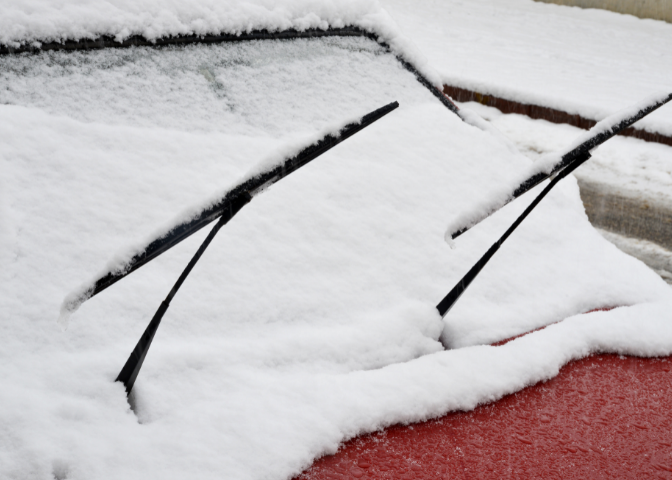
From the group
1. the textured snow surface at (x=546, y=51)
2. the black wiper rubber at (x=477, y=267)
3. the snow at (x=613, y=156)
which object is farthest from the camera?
the textured snow surface at (x=546, y=51)

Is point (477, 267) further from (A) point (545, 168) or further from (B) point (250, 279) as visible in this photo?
(B) point (250, 279)

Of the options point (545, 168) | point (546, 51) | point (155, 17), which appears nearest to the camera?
point (545, 168)

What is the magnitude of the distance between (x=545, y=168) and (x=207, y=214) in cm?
69

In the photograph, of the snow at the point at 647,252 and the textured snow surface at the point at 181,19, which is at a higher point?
the textured snow surface at the point at 181,19

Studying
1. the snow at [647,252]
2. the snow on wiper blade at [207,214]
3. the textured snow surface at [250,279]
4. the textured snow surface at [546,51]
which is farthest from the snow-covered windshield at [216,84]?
the textured snow surface at [546,51]

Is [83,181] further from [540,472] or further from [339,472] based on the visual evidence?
[540,472]

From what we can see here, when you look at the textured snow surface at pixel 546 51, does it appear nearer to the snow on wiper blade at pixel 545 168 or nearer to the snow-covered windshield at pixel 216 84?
the snow-covered windshield at pixel 216 84

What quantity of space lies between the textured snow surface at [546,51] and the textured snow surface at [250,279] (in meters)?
3.74

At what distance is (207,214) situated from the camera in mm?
894

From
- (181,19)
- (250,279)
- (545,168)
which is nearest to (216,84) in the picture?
(181,19)

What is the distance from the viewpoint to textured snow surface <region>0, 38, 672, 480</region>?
99 centimetres

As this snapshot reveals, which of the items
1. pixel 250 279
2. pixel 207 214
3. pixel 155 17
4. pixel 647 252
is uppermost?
pixel 155 17

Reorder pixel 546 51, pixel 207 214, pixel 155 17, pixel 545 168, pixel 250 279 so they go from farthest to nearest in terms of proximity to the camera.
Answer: pixel 546 51, pixel 155 17, pixel 250 279, pixel 545 168, pixel 207 214

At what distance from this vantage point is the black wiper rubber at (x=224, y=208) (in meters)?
0.87
